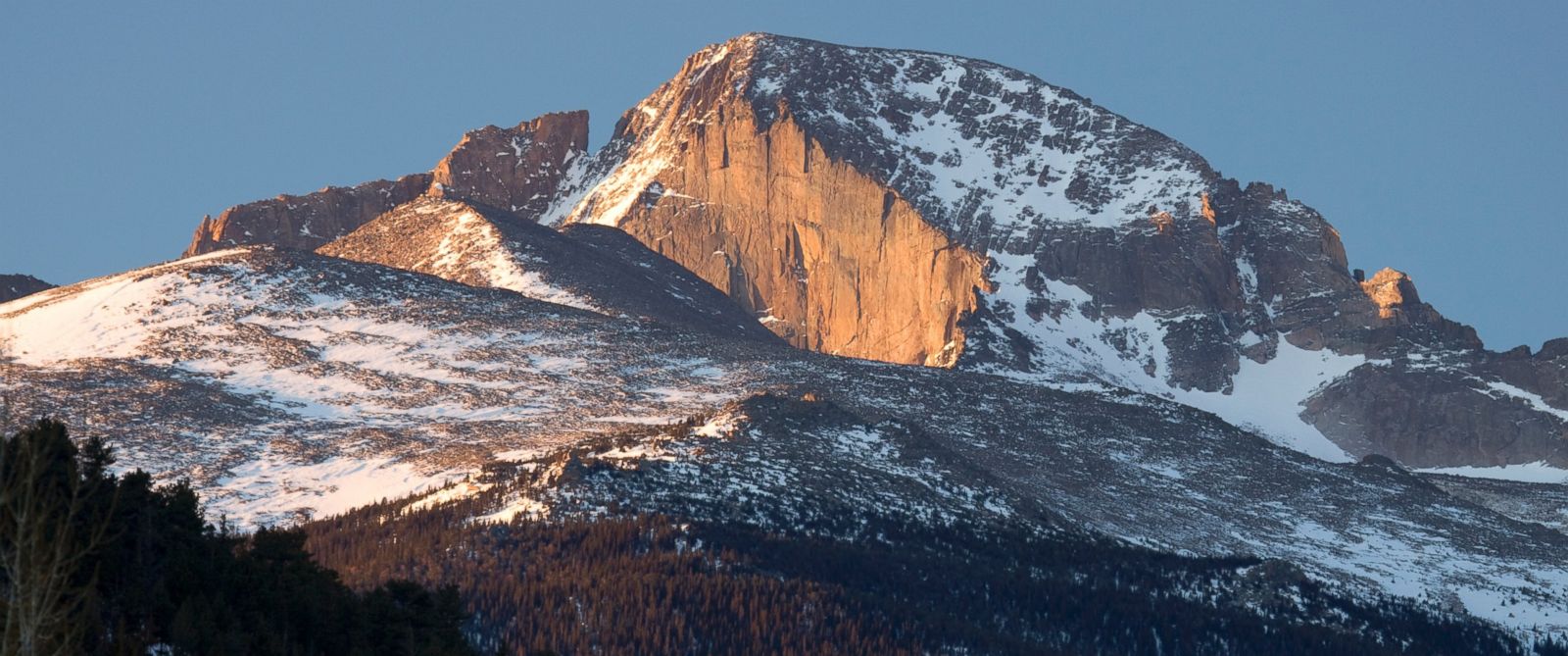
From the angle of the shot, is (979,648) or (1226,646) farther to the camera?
(1226,646)

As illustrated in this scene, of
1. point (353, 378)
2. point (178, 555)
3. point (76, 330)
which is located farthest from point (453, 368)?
point (178, 555)

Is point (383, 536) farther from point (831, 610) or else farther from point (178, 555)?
point (178, 555)

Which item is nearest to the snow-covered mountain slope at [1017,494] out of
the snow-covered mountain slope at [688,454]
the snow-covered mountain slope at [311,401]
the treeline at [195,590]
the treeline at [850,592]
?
the snow-covered mountain slope at [688,454]

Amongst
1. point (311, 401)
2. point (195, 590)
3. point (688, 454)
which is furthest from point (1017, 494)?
point (195, 590)

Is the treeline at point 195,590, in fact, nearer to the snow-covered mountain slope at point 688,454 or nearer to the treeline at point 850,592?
the treeline at point 850,592

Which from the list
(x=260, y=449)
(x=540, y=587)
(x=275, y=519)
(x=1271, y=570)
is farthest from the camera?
(x=260, y=449)

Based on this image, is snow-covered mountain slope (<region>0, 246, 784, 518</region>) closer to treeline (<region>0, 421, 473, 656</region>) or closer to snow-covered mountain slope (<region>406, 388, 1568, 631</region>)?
snow-covered mountain slope (<region>406, 388, 1568, 631</region>)

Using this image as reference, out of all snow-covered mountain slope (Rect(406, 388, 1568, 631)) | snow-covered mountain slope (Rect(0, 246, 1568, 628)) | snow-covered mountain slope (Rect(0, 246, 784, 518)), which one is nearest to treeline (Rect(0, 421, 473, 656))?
snow-covered mountain slope (Rect(406, 388, 1568, 631))
